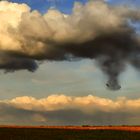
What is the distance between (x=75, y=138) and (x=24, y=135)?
9.06 metres

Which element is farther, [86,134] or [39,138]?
[86,134]

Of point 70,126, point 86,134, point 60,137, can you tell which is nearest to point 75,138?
point 60,137

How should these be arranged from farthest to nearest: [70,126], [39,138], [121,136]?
1. [70,126]
2. [121,136]
3. [39,138]

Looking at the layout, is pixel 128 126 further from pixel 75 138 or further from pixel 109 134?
pixel 75 138

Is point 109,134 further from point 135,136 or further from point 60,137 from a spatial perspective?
point 60,137

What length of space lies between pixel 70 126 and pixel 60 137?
27.6m

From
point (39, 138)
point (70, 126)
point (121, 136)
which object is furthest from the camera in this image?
point (70, 126)

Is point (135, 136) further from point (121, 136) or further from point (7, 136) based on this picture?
point (7, 136)

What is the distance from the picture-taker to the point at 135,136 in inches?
3130

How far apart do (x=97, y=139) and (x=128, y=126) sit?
32.9 m

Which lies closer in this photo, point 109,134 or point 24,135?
point 24,135

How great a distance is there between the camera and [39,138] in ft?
238

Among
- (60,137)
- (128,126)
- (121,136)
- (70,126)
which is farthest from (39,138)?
(128,126)

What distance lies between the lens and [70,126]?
336ft
